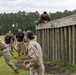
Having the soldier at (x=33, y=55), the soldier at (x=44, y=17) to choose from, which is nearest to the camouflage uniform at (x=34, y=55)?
the soldier at (x=33, y=55)

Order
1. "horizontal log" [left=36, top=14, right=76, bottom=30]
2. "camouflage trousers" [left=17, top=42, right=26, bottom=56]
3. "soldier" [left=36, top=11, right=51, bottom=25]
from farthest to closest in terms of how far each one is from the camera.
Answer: "camouflage trousers" [left=17, top=42, right=26, bottom=56] < "soldier" [left=36, top=11, right=51, bottom=25] < "horizontal log" [left=36, top=14, right=76, bottom=30]

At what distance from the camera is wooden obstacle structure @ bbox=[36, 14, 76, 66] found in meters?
14.5

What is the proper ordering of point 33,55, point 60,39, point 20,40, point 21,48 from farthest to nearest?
point 21,48
point 20,40
point 60,39
point 33,55

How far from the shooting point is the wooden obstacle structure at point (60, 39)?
14507mm

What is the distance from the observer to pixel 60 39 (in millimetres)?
16516

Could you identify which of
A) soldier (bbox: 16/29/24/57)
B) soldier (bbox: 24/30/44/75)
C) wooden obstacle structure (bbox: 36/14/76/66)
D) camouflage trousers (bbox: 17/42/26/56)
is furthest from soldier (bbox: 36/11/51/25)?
soldier (bbox: 24/30/44/75)

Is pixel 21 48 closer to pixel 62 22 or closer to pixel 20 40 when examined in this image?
pixel 20 40

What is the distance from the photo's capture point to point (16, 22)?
116 meters

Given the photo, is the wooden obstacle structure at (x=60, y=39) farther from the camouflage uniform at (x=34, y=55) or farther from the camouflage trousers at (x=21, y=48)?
the camouflage uniform at (x=34, y=55)

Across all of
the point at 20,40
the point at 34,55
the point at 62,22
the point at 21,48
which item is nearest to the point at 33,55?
the point at 34,55

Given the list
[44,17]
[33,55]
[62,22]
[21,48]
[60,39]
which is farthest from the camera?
[21,48]

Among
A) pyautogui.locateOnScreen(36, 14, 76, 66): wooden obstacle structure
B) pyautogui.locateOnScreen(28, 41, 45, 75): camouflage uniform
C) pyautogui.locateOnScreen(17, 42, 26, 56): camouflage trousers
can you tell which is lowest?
pyautogui.locateOnScreen(17, 42, 26, 56): camouflage trousers

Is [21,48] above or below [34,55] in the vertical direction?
below

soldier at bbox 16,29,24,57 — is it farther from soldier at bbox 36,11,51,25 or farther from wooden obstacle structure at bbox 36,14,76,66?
soldier at bbox 36,11,51,25
